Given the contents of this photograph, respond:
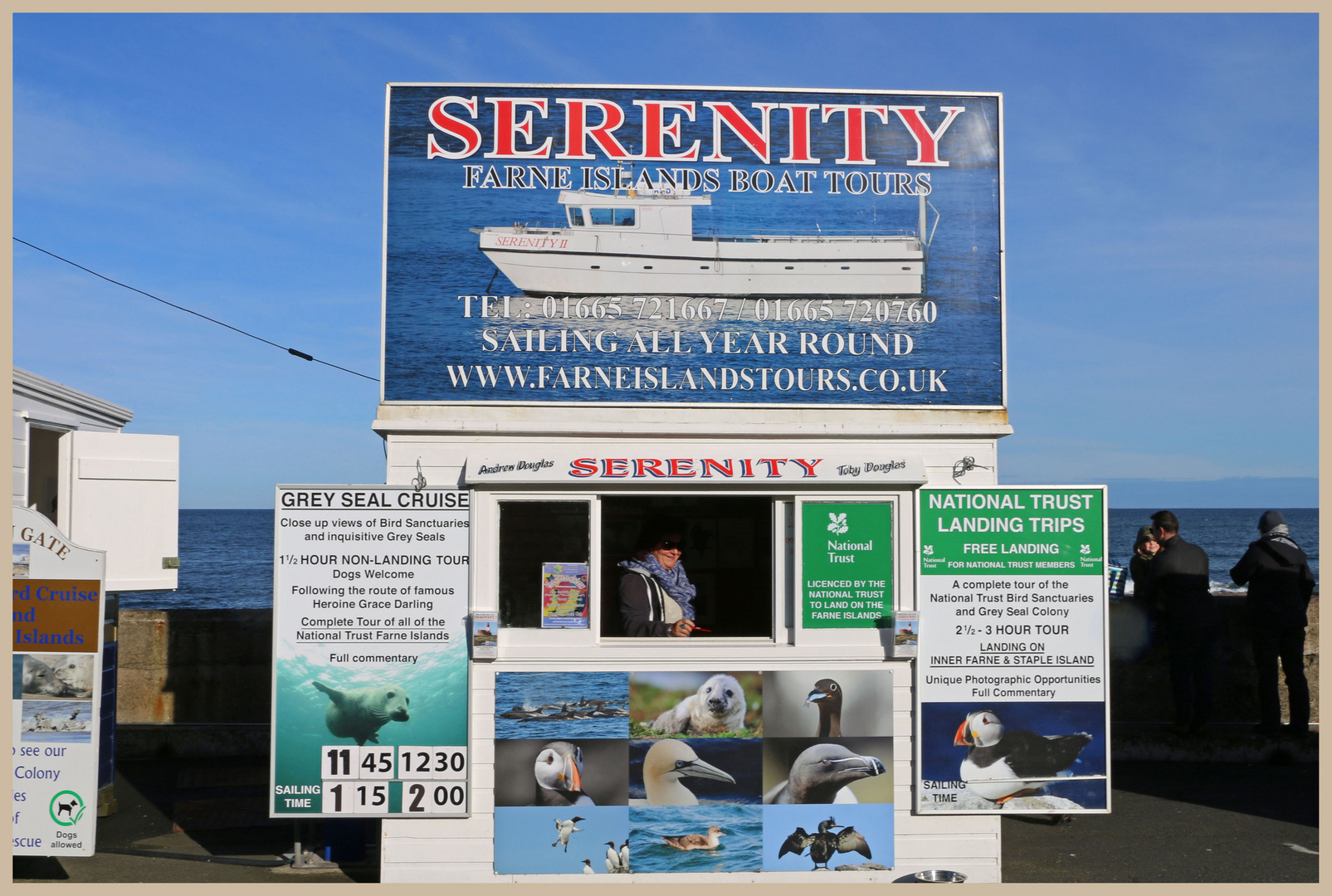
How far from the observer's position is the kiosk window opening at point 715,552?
9.28 m

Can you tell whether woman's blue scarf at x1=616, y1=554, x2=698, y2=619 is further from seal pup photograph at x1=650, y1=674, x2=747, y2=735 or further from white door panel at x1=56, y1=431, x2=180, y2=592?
white door panel at x1=56, y1=431, x2=180, y2=592

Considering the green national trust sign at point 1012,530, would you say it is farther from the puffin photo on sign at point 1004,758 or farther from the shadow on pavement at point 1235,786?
the shadow on pavement at point 1235,786

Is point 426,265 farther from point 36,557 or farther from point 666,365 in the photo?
point 36,557

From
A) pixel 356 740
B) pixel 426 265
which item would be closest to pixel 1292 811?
pixel 356 740

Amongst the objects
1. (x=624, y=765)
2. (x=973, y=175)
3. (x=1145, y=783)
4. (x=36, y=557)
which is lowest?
(x=1145, y=783)

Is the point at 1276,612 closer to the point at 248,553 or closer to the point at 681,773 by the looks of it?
the point at 681,773

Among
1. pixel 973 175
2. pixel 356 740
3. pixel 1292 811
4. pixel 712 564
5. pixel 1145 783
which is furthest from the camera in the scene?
pixel 712 564

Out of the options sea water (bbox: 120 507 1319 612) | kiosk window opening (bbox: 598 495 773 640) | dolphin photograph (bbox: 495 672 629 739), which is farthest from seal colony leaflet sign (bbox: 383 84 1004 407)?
sea water (bbox: 120 507 1319 612)

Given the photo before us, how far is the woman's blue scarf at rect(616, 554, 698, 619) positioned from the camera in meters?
6.58

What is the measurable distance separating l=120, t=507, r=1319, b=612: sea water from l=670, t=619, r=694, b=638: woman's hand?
81.2ft

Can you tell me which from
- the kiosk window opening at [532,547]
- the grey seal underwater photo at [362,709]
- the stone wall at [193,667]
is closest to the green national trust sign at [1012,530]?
the kiosk window opening at [532,547]

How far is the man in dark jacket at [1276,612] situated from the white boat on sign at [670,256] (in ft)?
16.0

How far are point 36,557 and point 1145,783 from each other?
27.7 ft

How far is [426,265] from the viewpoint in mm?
6125
